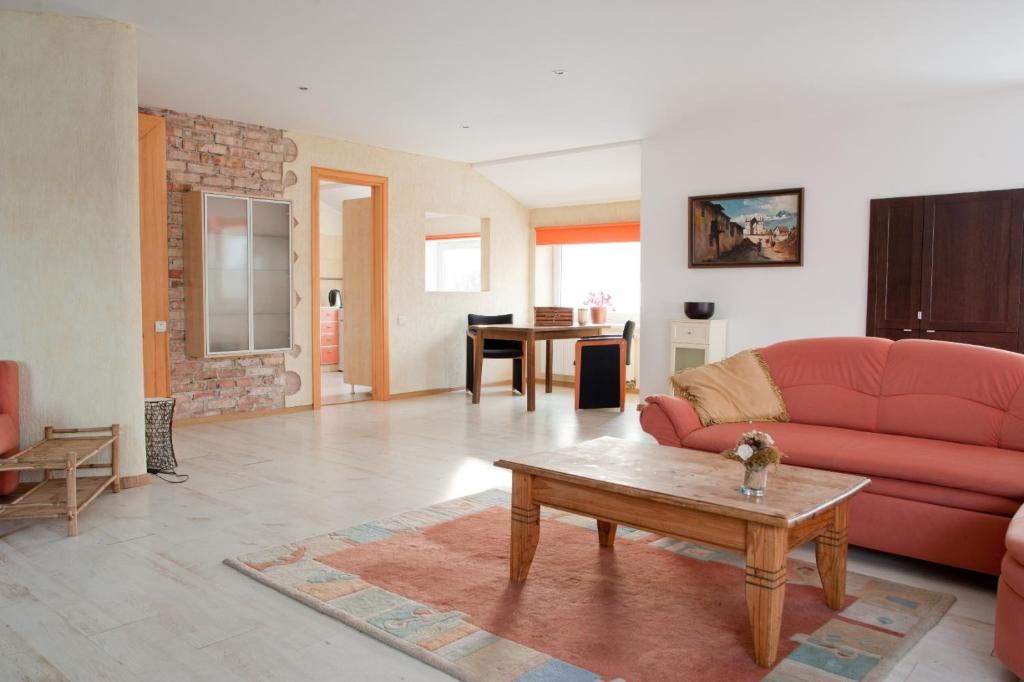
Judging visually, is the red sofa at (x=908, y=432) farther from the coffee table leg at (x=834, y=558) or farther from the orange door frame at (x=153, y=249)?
the orange door frame at (x=153, y=249)

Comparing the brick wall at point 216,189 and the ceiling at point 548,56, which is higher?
the ceiling at point 548,56

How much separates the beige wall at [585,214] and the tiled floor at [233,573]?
3.72 meters

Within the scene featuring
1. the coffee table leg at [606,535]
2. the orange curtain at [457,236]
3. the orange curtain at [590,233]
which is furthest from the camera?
the orange curtain at [457,236]

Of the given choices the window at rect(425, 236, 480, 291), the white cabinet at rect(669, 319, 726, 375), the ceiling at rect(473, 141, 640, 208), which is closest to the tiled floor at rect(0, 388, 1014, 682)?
the white cabinet at rect(669, 319, 726, 375)

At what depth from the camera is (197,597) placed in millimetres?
2953

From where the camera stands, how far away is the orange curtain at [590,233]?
9102 mm

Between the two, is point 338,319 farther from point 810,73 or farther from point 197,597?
point 197,597

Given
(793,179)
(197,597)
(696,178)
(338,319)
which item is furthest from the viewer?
(338,319)

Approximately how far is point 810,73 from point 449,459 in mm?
3512

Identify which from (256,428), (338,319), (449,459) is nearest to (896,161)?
(449,459)

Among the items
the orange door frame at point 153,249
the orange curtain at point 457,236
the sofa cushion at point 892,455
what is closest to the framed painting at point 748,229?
the sofa cushion at point 892,455

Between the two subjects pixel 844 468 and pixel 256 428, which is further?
pixel 256 428

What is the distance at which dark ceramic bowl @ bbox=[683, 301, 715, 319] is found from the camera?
22.5 ft

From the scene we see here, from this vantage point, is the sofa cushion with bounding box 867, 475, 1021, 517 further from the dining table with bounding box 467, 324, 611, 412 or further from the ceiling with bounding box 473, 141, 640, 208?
the ceiling with bounding box 473, 141, 640, 208
